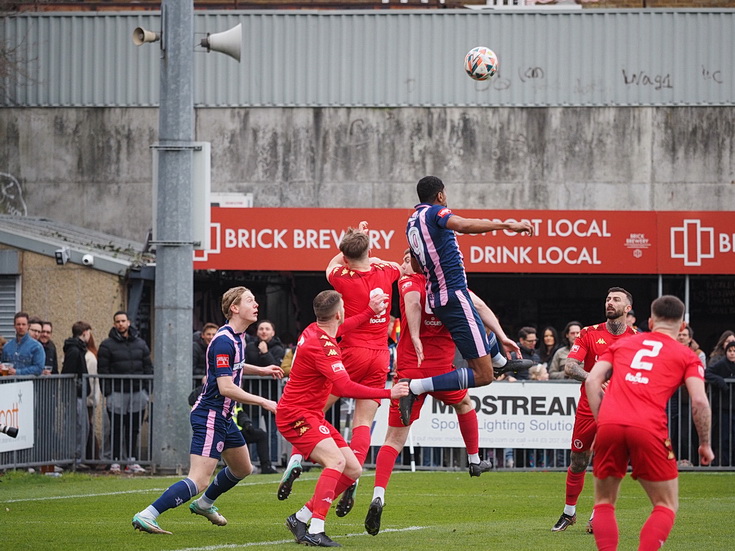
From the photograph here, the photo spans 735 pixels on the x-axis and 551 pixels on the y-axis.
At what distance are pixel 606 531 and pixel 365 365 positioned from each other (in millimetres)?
3899

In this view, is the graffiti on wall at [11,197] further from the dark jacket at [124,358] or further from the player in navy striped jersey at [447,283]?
the player in navy striped jersey at [447,283]

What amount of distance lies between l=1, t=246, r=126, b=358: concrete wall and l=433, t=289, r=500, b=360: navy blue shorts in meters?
12.8

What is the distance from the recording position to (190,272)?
17875 millimetres

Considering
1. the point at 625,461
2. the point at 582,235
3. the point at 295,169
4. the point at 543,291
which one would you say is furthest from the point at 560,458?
the point at 625,461

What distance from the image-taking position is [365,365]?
11422 millimetres

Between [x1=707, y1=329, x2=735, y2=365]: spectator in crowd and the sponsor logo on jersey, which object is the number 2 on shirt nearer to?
the sponsor logo on jersey

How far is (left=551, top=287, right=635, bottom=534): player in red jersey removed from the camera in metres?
11.3

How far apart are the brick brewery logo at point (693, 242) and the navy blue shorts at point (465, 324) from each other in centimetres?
1293

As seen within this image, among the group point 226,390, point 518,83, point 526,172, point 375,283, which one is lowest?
point 226,390

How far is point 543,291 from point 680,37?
6007 mm

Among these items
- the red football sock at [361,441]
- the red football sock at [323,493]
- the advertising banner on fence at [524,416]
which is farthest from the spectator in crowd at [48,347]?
the red football sock at [323,493]

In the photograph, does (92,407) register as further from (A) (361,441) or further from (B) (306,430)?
(B) (306,430)

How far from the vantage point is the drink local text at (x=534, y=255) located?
22.7 metres

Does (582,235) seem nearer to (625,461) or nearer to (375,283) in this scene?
(375,283)
